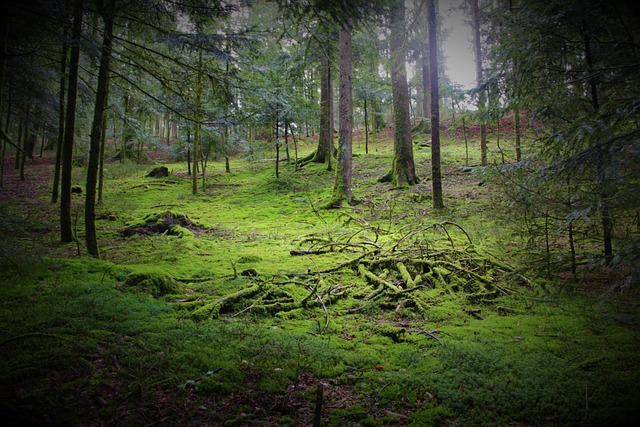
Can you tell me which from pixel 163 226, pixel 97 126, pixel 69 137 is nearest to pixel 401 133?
pixel 163 226

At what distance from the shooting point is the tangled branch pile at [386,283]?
480 cm

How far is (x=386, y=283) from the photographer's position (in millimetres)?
5438

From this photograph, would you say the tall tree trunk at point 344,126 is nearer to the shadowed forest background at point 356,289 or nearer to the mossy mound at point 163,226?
the shadowed forest background at point 356,289

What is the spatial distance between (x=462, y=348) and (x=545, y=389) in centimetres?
87

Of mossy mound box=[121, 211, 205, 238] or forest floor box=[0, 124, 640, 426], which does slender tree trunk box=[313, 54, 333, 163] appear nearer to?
mossy mound box=[121, 211, 205, 238]

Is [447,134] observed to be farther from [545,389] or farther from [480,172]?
[545,389]

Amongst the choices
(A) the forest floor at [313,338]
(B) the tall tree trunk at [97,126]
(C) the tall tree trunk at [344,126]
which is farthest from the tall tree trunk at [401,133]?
(B) the tall tree trunk at [97,126]

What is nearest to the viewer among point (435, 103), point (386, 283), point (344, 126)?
point (386, 283)

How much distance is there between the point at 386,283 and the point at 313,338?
2.05m

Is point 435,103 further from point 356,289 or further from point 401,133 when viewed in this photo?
point 356,289

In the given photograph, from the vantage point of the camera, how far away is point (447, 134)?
28344mm

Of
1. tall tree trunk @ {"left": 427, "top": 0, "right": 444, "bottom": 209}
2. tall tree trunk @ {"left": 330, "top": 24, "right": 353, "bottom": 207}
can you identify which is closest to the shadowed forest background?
tall tree trunk @ {"left": 427, "top": 0, "right": 444, "bottom": 209}

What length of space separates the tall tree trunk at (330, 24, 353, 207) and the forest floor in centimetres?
509

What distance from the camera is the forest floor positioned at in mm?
2531
